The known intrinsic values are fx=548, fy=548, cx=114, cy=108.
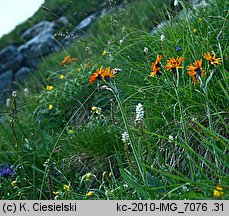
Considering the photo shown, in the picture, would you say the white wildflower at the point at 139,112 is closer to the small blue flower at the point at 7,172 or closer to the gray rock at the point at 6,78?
the small blue flower at the point at 7,172

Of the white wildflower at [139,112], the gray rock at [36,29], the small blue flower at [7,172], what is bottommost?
the gray rock at [36,29]

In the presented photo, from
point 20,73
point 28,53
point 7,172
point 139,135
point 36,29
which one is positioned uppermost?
point 7,172

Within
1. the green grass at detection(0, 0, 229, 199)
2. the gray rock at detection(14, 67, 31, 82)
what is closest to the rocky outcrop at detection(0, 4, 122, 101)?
the gray rock at detection(14, 67, 31, 82)

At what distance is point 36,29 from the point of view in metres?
10.8

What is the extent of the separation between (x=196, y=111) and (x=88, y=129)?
758mm

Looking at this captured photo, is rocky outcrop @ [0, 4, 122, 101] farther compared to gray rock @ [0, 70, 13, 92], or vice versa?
rocky outcrop @ [0, 4, 122, 101]

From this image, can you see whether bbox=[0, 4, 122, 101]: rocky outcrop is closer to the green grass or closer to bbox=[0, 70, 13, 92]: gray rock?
bbox=[0, 70, 13, 92]: gray rock

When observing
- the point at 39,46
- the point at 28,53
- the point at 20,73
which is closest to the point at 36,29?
the point at 28,53

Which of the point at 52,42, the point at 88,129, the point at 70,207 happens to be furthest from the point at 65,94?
the point at 52,42

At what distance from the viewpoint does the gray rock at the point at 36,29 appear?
1042 cm

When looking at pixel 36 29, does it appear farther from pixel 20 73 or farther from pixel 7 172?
pixel 7 172

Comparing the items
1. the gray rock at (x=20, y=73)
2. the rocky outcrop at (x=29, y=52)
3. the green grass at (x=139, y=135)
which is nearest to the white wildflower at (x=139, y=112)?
the green grass at (x=139, y=135)

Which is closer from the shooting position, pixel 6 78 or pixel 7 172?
pixel 7 172

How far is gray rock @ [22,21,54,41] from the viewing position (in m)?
10.4
